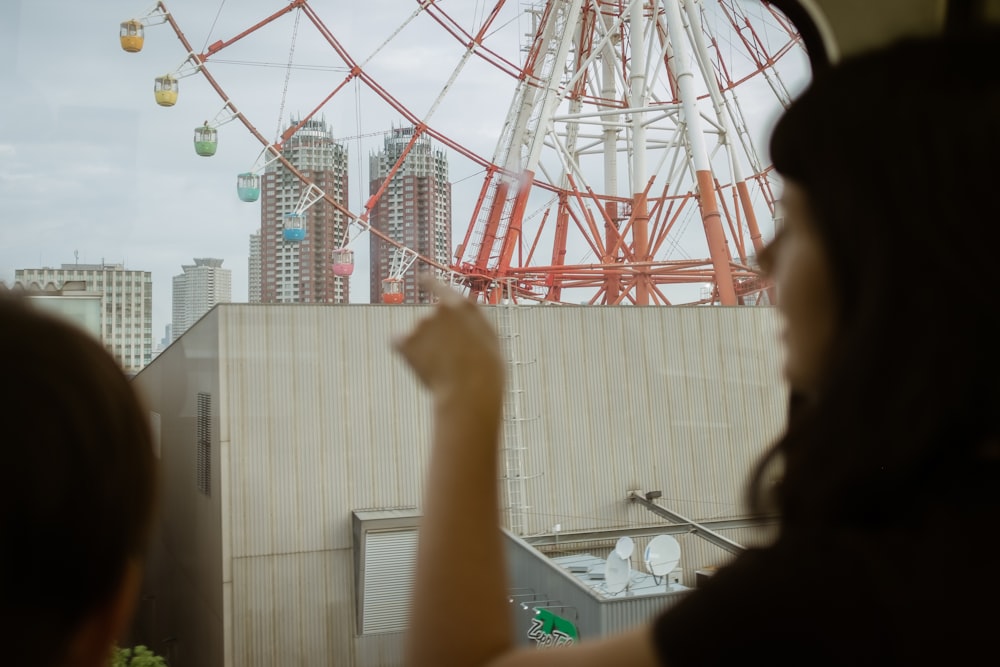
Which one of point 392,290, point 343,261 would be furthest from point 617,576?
point 343,261

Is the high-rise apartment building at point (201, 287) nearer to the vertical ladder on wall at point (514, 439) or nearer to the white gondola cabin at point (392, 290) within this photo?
the vertical ladder on wall at point (514, 439)

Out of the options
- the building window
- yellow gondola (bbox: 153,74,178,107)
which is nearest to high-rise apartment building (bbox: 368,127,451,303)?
yellow gondola (bbox: 153,74,178,107)

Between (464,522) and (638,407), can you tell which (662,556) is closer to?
(638,407)

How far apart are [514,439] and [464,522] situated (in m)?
4.96

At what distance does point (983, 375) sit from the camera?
30 cm

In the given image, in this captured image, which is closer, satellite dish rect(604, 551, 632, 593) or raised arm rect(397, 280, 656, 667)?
raised arm rect(397, 280, 656, 667)

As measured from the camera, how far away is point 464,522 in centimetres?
35

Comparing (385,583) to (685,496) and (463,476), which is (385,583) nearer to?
(685,496)

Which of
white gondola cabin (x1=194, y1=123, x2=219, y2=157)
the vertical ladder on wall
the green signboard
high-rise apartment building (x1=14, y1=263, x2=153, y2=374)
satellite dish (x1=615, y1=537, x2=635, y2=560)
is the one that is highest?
white gondola cabin (x1=194, y1=123, x2=219, y2=157)

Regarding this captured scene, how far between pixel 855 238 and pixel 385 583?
4780 millimetres

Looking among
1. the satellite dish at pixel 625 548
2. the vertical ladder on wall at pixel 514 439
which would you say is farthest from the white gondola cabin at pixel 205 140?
the satellite dish at pixel 625 548

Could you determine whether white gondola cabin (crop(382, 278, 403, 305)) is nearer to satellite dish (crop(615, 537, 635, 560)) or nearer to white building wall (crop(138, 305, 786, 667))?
white building wall (crop(138, 305, 786, 667))

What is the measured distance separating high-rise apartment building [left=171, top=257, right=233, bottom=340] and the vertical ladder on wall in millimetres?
1617

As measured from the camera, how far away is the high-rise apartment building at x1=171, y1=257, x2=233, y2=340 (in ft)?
14.7
